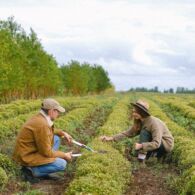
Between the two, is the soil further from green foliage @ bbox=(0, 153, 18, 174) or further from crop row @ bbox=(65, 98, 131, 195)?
green foliage @ bbox=(0, 153, 18, 174)

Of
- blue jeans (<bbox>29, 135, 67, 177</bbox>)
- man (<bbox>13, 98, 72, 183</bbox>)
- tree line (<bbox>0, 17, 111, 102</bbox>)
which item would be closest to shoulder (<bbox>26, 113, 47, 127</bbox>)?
man (<bbox>13, 98, 72, 183</bbox>)

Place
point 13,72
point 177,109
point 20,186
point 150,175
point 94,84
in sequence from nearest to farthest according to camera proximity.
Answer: point 20,186 < point 150,175 < point 177,109 < point 13,72 < point 94,84

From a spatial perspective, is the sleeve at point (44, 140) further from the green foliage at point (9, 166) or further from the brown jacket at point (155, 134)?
the brown jacket at point (155, 134)

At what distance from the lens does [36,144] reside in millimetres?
10133

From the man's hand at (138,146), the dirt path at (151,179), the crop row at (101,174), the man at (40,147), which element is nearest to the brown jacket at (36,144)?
the man at (40,147)

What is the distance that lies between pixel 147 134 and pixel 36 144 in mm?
3437

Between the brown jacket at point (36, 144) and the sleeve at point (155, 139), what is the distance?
268 cm

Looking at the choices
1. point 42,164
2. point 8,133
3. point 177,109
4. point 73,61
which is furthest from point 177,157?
point 73,61

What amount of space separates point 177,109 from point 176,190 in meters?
23.1

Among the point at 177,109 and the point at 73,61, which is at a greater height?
the point at 73,61

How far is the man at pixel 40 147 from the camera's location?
1002 centimetres

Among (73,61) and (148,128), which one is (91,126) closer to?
(148,128)

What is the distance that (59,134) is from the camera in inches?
462

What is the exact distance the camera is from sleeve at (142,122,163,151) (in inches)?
477
